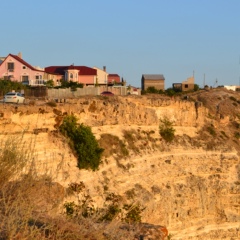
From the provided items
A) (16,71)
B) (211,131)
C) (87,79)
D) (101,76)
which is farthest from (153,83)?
(211,131)

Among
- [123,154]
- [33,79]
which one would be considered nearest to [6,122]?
[123,154]

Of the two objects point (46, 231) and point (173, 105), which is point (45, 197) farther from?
point (173, 105)

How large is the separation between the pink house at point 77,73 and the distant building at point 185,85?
36.6 ft

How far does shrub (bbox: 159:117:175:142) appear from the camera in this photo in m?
34.2

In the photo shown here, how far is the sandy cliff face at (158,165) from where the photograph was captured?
24609 millimetres

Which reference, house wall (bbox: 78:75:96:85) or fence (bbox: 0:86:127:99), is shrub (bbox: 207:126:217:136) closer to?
fence (bbox: 0:86:127:99)

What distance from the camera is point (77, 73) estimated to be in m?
57.0

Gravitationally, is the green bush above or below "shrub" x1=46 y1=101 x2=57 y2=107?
below

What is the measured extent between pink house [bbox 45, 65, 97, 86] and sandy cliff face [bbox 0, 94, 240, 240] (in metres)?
20.3

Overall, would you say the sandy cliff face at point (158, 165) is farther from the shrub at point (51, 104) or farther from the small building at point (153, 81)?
the small building at point (153, 81)

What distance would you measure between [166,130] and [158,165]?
333cm

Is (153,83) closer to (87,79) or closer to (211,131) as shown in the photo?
(87,79)

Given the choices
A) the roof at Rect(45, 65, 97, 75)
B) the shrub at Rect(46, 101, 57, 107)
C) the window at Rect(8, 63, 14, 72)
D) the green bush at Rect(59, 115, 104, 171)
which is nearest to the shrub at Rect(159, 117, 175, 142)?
the green bush at Rect(59, 115, 104, 171)

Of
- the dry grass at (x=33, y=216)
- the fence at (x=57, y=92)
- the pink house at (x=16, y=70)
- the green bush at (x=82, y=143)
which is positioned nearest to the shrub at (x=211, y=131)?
the fence at (x=57, y=92)
